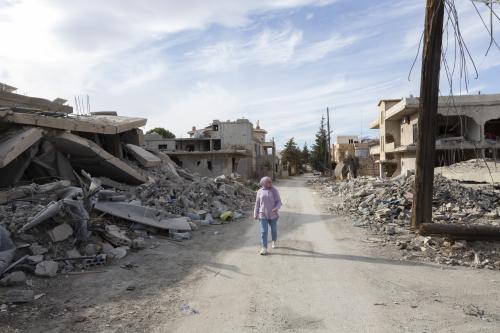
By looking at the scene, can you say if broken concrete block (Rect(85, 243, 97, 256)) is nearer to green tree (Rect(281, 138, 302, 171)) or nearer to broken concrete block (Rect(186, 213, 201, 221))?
broken concrete block (Rect(186, 213, 201, 221))

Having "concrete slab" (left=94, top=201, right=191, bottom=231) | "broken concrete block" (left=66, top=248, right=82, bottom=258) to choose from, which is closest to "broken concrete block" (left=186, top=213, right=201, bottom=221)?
"concrete slab" (left=94, top=201, right=191, bottom=231)

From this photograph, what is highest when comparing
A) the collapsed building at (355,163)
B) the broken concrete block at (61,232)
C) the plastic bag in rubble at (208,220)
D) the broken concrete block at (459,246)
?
the collapsed building at (355,163)

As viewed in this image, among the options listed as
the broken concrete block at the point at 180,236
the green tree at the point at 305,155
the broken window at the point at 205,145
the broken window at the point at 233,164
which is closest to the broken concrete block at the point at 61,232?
the broken concrete block at the point at 180,236

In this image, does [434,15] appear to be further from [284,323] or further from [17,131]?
[17,131]

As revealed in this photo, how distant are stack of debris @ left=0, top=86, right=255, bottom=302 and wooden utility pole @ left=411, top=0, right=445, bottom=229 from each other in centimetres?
563

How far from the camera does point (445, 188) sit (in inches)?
592

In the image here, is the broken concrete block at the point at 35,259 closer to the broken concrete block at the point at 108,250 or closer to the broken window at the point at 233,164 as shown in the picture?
the broken concrete block at the point at 108,250

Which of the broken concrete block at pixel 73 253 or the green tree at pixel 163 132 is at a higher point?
the green tree at pixel 163 132

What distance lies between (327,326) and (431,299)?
180 centimetres

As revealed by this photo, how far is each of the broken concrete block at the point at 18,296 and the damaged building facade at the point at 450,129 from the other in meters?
20.7

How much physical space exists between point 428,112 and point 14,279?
8897mm

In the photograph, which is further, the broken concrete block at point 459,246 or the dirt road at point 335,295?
the broken concrete block at point 459,246

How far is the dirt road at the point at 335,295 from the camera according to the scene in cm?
479

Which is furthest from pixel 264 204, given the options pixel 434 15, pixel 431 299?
pixel 434 15
